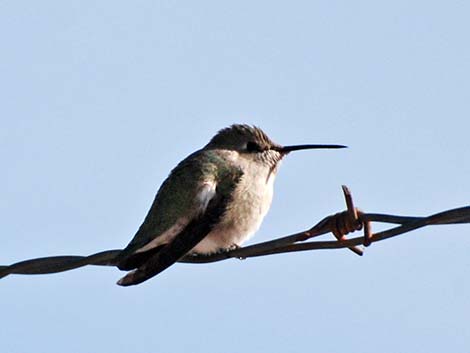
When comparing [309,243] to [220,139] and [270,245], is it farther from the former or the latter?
[220,139]

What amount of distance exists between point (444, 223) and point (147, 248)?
2922 millimetres

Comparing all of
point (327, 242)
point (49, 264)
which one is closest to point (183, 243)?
point (49, 264)

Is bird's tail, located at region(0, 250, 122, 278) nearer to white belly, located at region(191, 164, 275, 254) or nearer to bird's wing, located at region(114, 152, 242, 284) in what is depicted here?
bird's wing, located at region(114, 152, 242, 284)

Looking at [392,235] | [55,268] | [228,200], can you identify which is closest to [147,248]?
[228,200]

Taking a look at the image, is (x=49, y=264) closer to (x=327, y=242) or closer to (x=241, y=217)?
(x=327, y=242)

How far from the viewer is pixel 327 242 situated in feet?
17.3

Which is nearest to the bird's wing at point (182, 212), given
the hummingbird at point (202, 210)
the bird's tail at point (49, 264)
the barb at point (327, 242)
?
the hummingbird at point (202, 210)

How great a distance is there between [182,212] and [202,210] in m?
0.14

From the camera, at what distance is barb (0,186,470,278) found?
4792mm

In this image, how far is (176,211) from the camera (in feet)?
25.3

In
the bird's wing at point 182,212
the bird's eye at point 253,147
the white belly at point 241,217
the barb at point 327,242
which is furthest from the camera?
the bird's eye at point 253,147

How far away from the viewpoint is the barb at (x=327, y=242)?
4792 mm

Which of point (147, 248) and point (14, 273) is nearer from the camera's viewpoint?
point (14, 273)

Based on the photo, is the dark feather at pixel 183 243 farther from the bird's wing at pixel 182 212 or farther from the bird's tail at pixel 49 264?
the bird's tail at pixel 49 264
